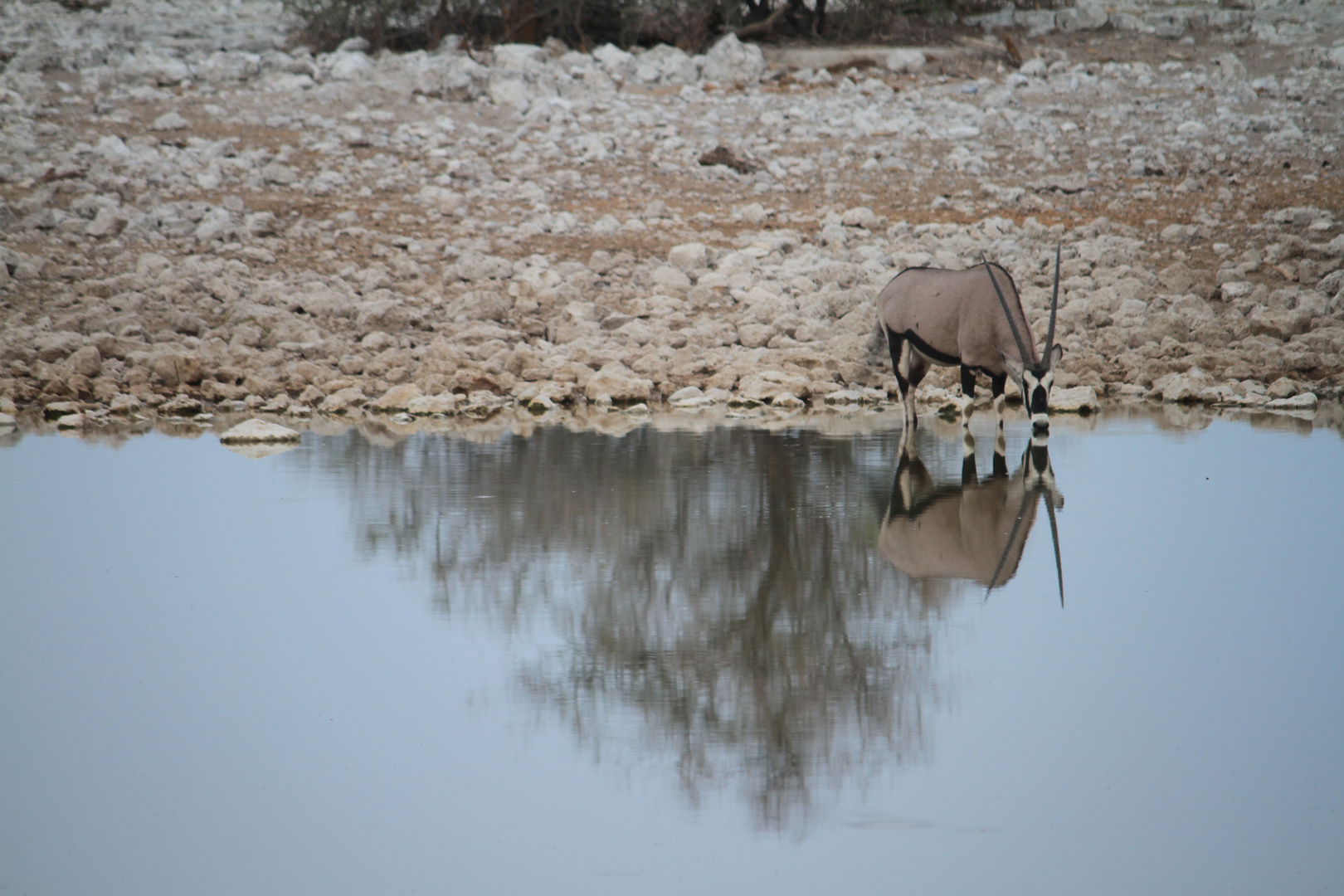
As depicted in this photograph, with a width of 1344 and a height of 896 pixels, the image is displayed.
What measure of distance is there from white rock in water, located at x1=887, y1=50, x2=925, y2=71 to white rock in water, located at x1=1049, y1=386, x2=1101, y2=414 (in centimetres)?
1091

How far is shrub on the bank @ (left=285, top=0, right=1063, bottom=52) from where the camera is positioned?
20.0 m

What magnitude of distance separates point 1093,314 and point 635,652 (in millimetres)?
8936

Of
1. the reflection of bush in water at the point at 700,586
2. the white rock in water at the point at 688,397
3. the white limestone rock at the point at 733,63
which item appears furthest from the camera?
the white limestone rock at the point at 733,63

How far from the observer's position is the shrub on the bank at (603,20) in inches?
787

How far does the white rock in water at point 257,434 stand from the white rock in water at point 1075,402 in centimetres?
596

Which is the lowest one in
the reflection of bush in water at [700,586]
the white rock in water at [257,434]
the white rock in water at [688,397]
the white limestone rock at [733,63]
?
the reflection of bush in water at [700,586]

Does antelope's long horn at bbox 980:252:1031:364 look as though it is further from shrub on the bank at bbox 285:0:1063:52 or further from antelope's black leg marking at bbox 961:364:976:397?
shrub on the bank at bbox 285:0:1063:52

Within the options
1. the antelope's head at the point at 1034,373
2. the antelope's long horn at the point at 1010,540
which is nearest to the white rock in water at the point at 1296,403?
the antelope's head at the point at 1034,373

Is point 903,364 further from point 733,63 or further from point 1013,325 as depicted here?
point 733,63

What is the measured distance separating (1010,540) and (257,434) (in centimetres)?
539

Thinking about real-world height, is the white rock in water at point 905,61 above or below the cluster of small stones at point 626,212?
above

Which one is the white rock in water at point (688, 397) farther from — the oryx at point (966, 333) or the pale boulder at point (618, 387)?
the oryx at point (966, 333)

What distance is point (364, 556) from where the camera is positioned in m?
5.57

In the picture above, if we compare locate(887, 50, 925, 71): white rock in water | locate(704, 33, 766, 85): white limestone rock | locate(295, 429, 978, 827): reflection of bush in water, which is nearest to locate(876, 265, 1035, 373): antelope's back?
locate(295, 429, 978, 827): reflection of bush in water
